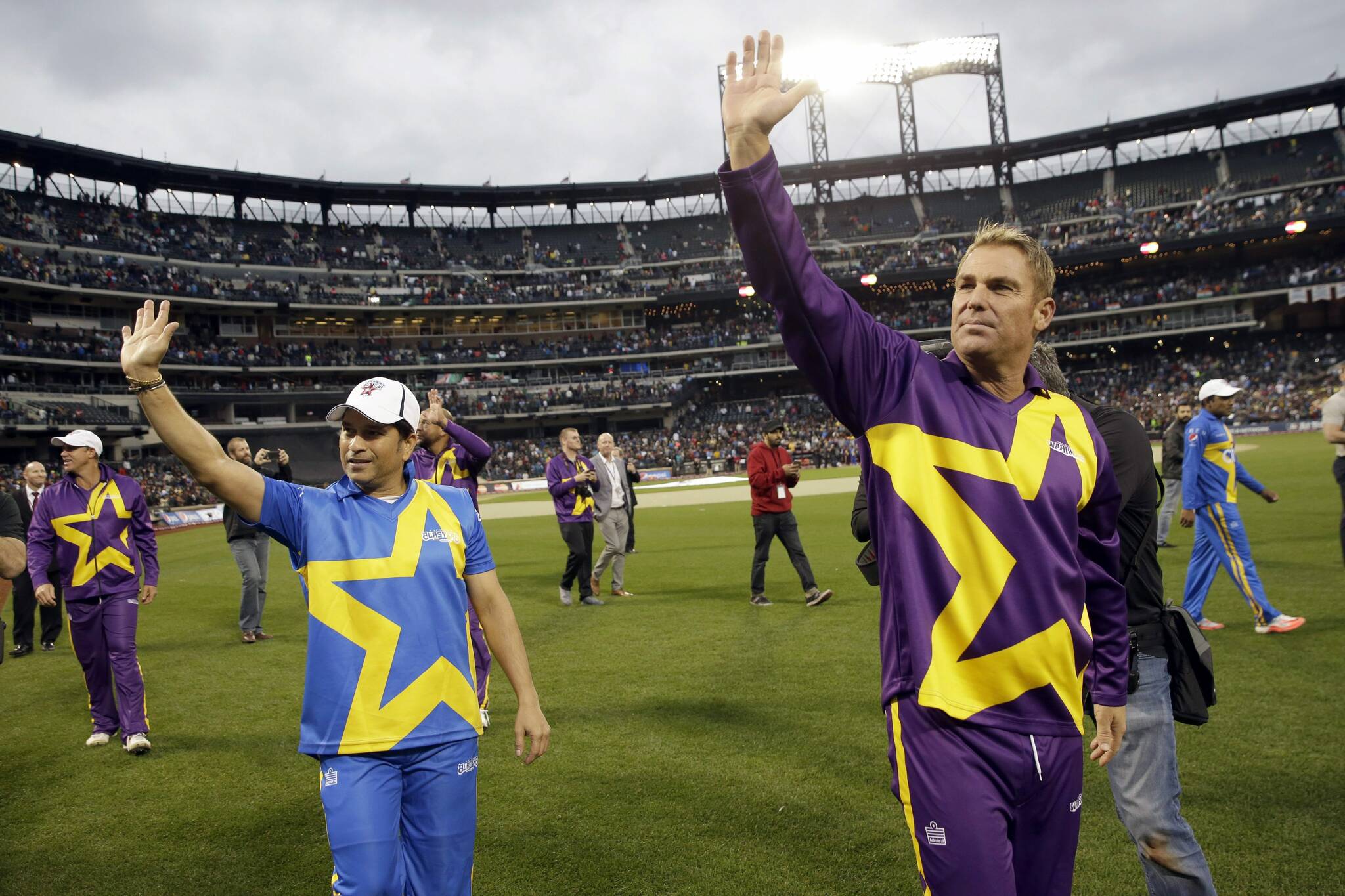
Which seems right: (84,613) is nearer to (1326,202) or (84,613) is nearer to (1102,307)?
(1102,307)

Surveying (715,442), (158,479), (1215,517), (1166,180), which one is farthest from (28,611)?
(1166,180)

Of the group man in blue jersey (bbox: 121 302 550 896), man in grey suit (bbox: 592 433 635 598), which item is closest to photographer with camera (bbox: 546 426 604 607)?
man in grey suit (bbox: 592 433 635 598)

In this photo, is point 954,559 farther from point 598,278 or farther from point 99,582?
point 598,278

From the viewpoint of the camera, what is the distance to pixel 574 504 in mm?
11359

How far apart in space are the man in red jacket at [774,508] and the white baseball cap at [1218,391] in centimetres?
441

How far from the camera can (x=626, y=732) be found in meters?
6.25

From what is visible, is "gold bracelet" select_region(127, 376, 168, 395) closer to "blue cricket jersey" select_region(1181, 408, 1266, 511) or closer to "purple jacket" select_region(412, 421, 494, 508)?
"purple jacket" select_region(412, 421, 494, 508)

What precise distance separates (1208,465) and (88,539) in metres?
9.92

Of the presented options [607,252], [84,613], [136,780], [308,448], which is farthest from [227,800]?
[607,252]

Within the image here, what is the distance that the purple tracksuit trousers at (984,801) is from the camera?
205 cm

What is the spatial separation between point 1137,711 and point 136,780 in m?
6.34

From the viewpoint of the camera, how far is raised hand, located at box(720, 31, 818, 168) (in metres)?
2.05

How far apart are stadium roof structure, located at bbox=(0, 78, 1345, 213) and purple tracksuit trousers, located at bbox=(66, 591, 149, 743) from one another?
2189 inches

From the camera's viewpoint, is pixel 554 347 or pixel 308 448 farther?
pixel 554 347
